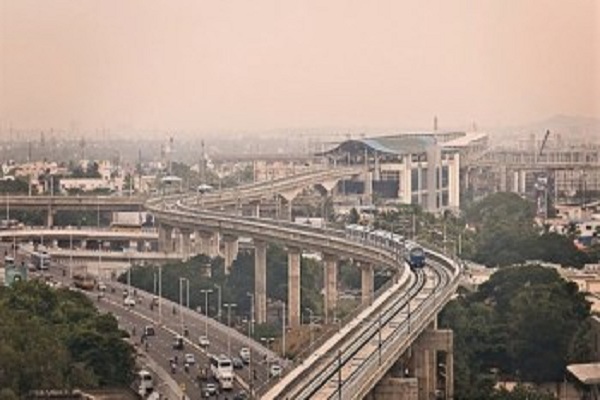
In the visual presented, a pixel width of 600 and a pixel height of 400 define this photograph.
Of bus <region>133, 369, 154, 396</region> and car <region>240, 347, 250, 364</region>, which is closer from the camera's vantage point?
bus <region>133, 369, 154, 396</region>

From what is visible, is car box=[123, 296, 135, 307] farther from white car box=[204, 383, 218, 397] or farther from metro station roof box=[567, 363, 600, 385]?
metro station roof box=[567, 363, 600, 385]

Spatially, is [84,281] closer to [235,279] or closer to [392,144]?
[235,279]

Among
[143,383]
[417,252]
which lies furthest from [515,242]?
[143,383]

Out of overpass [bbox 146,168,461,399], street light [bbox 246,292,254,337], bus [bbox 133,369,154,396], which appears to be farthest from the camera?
street light [bbox 246,292,254,337]

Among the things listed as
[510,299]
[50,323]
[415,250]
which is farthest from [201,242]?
[50,323]

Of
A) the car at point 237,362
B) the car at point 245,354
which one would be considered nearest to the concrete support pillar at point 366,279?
the car at point 245,354

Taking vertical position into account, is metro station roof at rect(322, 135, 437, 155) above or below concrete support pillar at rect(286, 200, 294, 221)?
above

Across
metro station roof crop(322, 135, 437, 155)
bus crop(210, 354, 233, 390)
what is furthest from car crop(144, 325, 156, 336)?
metro station roof crop(322, 135, 437, 155)
